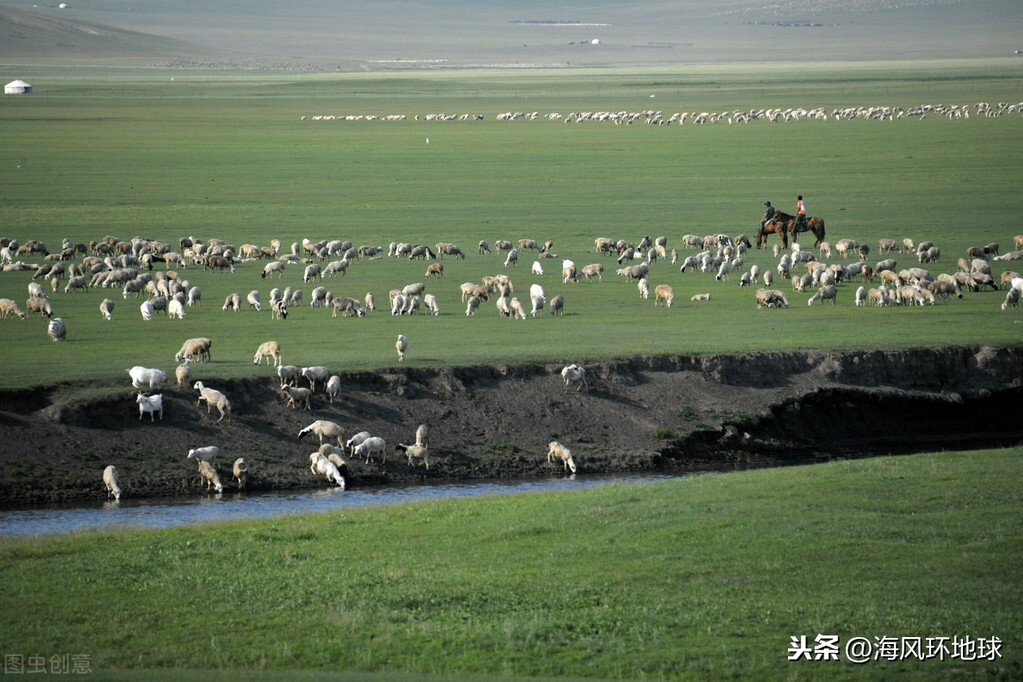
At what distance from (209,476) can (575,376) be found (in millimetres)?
8257

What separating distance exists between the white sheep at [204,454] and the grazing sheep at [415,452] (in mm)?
3607

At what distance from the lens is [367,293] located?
38.0 meters

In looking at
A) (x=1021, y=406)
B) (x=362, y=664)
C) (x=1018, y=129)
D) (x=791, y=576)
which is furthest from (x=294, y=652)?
(x=1018, y=129)

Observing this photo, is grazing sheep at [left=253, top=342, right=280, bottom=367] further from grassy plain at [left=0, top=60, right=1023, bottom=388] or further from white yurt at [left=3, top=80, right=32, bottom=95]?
white yurt at [left=3, top=80, right=32, bottom=95]

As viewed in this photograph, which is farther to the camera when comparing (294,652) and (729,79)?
(729,79)

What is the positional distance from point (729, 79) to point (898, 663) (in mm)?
184820

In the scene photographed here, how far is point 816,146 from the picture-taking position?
8894 centimetres

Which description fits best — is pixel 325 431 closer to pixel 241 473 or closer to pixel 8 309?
pixel 241 473

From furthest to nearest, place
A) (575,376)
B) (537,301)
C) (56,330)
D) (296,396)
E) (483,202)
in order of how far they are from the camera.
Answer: (483,202) < (537,301) < (56,330) < (575,376) < (296,396)

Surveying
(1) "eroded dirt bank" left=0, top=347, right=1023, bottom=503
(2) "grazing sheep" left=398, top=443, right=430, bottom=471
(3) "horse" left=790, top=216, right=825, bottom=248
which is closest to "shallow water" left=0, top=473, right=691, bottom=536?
(1) "eroded dirt bank" left=0, top=347, right=1023, bottom=503

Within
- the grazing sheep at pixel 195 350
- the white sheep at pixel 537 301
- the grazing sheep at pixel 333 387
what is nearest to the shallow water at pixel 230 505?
the grazing sheep at pixel 333 387

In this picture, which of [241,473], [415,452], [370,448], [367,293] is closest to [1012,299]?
[367,293]

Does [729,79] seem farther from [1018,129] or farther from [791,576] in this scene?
[791,576]

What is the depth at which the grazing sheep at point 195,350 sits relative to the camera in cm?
2844
